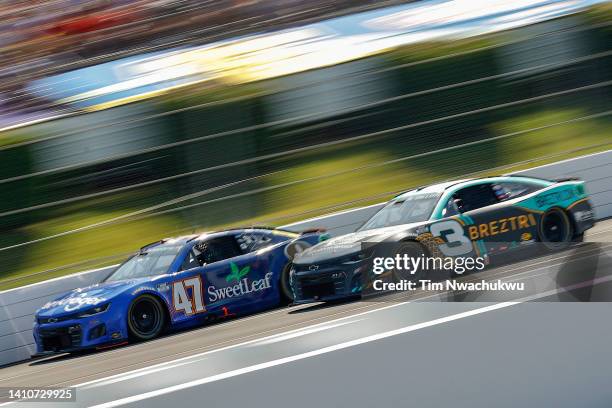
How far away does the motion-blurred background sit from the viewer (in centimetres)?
1570

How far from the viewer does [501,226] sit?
10281 millimetres

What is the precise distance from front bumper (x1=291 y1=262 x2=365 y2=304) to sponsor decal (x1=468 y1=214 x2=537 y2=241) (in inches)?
57.0

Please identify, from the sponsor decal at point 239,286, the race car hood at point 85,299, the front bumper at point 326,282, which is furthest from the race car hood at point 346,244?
the race car hood at point 85,299

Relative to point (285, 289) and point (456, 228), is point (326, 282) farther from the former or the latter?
point (285, 289)

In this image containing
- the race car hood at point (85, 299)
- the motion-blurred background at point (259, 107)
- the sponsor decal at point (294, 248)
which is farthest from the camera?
the motion-blurred background at point (259, 107)

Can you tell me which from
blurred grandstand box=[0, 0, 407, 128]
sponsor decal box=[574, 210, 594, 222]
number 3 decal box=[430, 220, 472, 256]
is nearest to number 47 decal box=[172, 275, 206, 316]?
number 3 decal box=[430, 220, 472, 256]

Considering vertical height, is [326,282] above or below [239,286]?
above

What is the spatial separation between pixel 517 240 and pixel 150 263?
4294 millimetres

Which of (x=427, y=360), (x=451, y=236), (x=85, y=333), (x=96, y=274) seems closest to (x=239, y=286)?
(x=85, y=333)

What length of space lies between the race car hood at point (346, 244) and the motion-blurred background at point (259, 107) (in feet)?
13.2

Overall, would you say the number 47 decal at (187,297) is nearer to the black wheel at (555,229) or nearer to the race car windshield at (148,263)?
the race car windshield at (148,263)

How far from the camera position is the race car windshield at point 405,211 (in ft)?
33.4

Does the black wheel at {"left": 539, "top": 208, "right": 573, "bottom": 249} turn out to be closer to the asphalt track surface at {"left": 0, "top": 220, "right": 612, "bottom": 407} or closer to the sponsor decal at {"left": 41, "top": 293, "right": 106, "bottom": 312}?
the sponsor decal at {"left": 41, "top": 293, "right": 106, "bottom": 312}

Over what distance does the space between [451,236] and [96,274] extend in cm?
503
